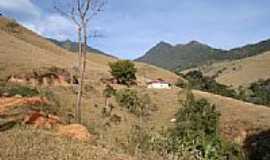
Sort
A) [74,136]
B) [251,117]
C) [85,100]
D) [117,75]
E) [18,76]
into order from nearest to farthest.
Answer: [74,136], [85,100], [251,117], [18,76], [117,75]

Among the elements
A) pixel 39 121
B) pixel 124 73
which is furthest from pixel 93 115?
pixel 124 73

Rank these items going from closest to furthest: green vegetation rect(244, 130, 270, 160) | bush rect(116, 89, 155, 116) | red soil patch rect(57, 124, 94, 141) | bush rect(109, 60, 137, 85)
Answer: red soil patch rect(57, 124, 94, 141)
green vegetation rect(244, 130, 270, 160)
bush rect(116, 89, 155, 116)
bush rect(109, 60, 137, 85)

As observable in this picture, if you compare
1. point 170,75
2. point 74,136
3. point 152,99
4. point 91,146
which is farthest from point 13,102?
point 170,75

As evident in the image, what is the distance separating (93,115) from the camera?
48031mm

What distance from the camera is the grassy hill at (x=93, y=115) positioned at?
47.7ft

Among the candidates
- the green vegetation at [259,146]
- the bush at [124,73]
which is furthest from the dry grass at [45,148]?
the bush at [124,73]

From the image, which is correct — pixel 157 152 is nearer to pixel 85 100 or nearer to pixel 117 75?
pixel 85 100

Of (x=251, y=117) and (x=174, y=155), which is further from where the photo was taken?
(x=251, y=117)

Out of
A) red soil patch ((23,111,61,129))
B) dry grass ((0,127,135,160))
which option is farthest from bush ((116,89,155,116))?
dry grass ((0,127,135,160))

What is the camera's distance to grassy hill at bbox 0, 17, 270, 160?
14.5m

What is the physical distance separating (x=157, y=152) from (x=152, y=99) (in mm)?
49161

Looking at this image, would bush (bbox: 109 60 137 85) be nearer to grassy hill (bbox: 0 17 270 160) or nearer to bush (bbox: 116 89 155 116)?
grassy hill (bbox: 0 17 270 160)

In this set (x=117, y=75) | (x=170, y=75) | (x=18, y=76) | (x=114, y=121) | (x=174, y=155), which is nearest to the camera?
(x=174, y=155)

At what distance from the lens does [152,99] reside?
64.4 meters
